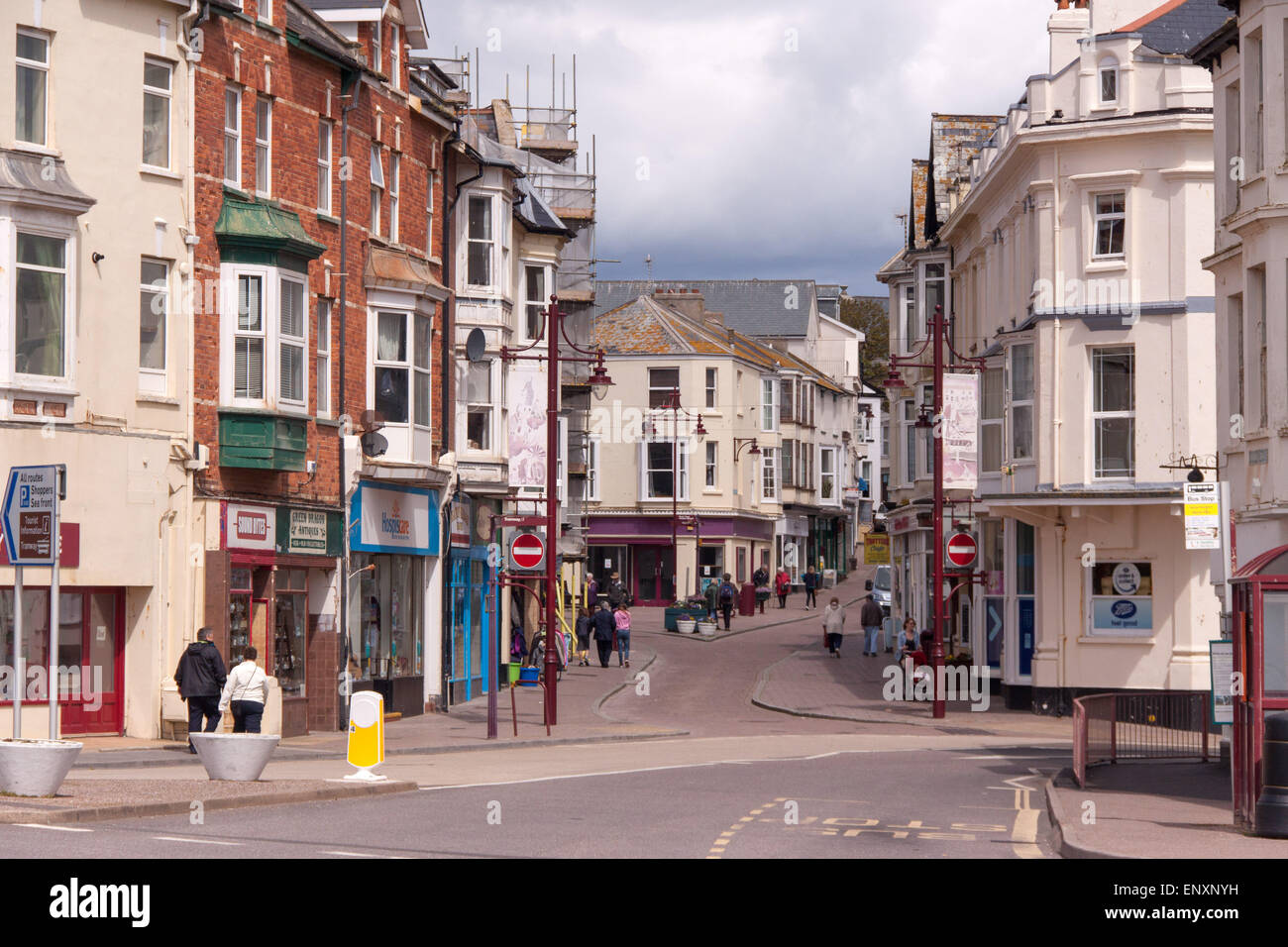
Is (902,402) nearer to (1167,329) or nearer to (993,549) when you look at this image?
(993,549)

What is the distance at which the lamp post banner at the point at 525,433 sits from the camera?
32250 millimetres

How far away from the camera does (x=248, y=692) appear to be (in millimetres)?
22344

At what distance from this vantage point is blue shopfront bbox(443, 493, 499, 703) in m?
37.1

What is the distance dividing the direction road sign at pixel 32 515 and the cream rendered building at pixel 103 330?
6.82 metres

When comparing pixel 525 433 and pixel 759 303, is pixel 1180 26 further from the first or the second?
pixel 759 303

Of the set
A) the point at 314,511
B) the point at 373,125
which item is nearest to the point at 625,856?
the point at 314,511

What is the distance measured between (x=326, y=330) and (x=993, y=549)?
679 inches

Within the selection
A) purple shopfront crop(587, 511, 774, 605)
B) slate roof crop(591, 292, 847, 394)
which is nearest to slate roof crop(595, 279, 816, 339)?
slate roof crop(591, 292, 847, 394)

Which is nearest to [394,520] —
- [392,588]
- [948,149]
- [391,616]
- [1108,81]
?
[392,588]

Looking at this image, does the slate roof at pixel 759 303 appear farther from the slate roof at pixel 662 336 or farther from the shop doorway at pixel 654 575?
the shop doorway at pixel 654 575

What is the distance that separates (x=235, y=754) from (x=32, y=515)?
343 centimetres

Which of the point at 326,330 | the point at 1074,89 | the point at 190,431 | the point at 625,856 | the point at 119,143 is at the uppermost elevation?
the point at 1074,89

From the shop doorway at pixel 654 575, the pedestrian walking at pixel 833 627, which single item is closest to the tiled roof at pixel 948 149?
the pedestrian walking at pixel 833 627

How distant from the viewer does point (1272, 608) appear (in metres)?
15.7
